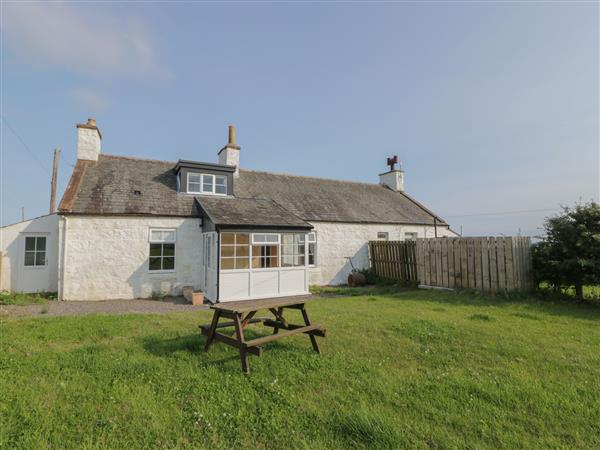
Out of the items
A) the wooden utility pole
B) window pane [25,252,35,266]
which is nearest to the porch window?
window pane [25,252,35,266]

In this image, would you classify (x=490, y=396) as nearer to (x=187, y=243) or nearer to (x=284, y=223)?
(x=284, y=223)

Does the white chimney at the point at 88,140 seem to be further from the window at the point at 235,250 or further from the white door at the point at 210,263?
the window at the point at 235,250

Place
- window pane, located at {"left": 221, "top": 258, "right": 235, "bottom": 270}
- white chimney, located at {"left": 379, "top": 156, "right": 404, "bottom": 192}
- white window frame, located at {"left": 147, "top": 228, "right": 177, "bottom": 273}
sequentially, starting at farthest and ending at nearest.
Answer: white chimney, located at {"left": 379, "top": 156, "right": 404, "bottom": 192}, white window frame, located at {"left": 147, "top": 228, "right": 177, "bottom": 273}, window pane, located at {"left": 221, "top": 258, "right": 235, "bottom": 270}

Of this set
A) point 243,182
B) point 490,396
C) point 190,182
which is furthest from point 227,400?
point 243,182

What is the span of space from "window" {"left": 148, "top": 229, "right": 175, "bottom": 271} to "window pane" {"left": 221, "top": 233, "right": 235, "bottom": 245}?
2.60 metres

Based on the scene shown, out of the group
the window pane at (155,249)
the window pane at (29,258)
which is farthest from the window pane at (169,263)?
the window pane at (29,258)

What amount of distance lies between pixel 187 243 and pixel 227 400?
1004cm

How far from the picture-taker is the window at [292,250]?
42.1ft

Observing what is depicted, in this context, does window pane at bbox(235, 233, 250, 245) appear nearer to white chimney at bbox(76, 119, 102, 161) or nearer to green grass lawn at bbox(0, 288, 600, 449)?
green grass lawn at bbox(0, 288, 600, 449)

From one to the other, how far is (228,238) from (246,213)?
148cm

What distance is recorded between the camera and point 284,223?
496 inches

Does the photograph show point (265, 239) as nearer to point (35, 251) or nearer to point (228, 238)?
point (228, 238)

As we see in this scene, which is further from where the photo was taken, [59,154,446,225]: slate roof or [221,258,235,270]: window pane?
[59,154,446,225]: slate roof

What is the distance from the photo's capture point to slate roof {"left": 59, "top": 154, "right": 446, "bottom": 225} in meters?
12.5
